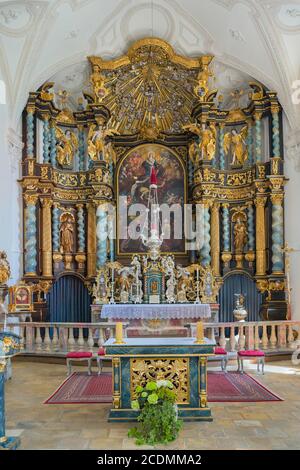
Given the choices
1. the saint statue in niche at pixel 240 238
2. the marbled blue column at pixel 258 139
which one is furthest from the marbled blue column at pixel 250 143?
the saint statue in niche at pixel 240 238

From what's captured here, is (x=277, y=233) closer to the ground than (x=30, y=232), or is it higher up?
closer to the ground

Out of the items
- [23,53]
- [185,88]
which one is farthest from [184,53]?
[23,53]

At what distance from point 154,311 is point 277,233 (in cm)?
482

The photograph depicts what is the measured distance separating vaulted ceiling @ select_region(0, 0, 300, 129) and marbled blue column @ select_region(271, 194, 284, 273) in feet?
7.64

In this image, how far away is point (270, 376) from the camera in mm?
8812

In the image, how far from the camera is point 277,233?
47.1ft

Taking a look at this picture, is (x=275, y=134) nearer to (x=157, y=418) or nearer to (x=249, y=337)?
(x=249, y=337)

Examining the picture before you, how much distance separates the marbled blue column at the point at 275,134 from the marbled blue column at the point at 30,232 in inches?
292

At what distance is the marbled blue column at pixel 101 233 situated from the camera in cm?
1484

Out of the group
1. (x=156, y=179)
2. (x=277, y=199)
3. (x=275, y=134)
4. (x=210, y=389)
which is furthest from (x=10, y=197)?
(x=210, y=389)

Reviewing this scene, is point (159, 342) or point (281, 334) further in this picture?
point (281, 334)

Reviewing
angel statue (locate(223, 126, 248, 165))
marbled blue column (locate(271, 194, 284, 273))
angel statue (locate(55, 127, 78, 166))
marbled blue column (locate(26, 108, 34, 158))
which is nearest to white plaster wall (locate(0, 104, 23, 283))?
marbled blue column (locate(26, 108, 34, 158))

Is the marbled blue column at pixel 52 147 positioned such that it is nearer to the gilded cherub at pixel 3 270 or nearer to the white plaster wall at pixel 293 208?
the gilded cherub at pixel 3 270

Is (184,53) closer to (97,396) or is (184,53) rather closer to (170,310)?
(170,310)
